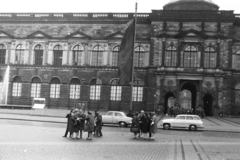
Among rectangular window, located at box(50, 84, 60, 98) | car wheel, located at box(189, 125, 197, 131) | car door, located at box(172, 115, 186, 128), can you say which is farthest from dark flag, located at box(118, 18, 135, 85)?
rectangular window, located at box(50, 84, 60, 98)

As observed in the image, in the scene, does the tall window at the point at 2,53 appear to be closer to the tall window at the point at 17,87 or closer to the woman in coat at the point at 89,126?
the tall window at the point at 17,87

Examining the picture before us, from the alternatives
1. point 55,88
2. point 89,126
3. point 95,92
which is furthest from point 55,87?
point 89,126

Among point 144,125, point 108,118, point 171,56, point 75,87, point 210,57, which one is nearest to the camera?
point 144,125

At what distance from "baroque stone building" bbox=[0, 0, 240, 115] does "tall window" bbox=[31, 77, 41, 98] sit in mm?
177

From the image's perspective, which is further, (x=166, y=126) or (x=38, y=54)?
(x=38, y=54)

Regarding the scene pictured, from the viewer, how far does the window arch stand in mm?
56741

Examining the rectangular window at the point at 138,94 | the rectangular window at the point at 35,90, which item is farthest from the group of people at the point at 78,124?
the rectangular window at the point at 35,90

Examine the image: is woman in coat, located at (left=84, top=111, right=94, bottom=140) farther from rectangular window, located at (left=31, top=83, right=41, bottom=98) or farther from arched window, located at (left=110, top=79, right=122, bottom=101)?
rectangular window, located at (left=31, top=83, right=41, bottom=98)

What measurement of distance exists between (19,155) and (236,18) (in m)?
46.8

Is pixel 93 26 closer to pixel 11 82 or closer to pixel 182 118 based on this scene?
pixel 11 82

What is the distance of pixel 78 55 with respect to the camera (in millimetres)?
56938

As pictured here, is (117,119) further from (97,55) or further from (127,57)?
(97,55)

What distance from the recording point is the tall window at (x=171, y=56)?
5216cm

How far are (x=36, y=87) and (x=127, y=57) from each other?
32.4 m
